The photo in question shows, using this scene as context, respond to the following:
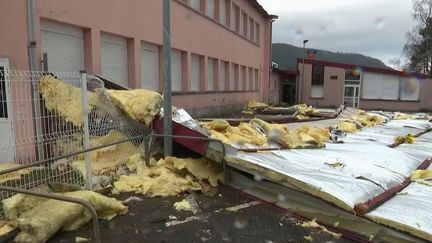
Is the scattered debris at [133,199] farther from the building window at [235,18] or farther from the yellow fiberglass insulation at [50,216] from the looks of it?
the building window at [235,18]

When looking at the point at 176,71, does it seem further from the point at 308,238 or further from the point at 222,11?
the point at 308,238

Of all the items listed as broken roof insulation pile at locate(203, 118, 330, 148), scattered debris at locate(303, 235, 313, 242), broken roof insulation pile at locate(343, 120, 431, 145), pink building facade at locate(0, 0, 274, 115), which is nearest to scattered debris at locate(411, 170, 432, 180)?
broken roof insulation pile at locate(203, 118, 330, 148)

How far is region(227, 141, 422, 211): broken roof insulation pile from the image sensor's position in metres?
5.43

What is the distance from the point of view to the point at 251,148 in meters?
7.39

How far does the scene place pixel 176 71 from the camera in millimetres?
17844

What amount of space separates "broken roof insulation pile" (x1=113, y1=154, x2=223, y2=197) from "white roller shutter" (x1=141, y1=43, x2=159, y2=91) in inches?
287

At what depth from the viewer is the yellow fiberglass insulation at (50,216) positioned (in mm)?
4461

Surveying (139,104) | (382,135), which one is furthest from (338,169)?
(382,135)

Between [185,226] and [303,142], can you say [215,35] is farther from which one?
[185,226]

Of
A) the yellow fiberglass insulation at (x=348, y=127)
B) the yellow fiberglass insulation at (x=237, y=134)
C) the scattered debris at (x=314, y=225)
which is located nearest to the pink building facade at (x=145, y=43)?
the yellow fiberglass insulation at (x=237, y=134)

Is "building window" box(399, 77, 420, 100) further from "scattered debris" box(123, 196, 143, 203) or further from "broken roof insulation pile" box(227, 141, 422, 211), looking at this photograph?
"scattered debris" box(123, 196, 143, 203)

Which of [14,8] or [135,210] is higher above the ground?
[14,8]

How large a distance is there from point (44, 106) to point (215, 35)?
1629 centimetres

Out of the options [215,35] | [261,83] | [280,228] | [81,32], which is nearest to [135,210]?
[280,228]
